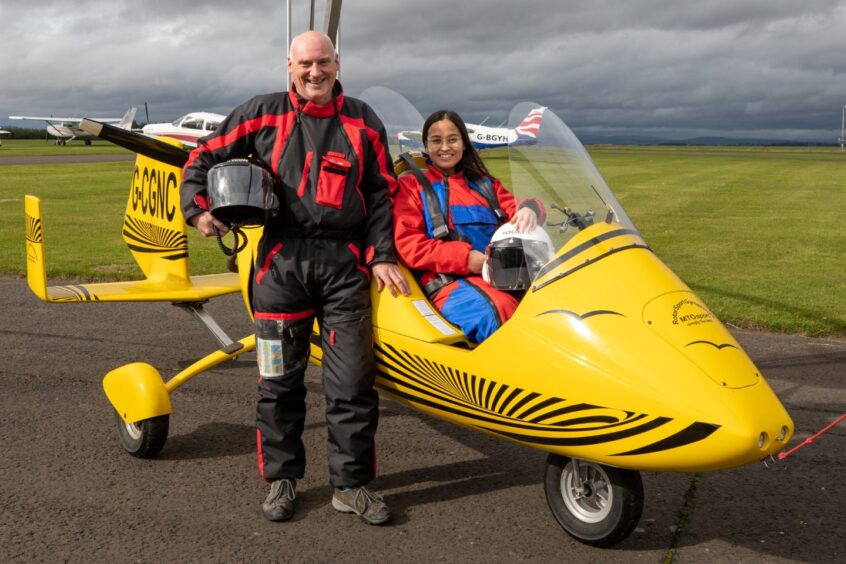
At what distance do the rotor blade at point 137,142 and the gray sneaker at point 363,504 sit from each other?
1.95m

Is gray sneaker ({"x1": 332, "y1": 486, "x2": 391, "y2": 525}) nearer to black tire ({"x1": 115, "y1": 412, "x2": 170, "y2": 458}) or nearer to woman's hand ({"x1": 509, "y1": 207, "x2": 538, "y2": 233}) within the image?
black tire ({"x1": 115, "y1": 412, "x2": 170, "y2": 458})

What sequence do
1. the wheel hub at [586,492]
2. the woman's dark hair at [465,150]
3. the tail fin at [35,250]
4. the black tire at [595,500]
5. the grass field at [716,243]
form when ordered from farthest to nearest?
→ the grass field at [716,243] → the tail fin at [35,250] → the woman's dark hair at [465,150] → the wheel hub at [586,492] → the black tire at [595,500]

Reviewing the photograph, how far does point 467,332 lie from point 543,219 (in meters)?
0.55

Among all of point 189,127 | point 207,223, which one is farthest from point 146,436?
point 189,127

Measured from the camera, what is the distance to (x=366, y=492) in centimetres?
351

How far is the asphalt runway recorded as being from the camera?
3.21 metres

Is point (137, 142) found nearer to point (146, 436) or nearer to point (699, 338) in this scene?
point (146, 436)

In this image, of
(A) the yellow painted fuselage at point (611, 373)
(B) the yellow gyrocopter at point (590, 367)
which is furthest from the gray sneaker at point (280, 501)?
(A) the yellow painted fuselage at point (611, 373)

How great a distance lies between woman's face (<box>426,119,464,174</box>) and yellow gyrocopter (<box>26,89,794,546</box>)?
35cm

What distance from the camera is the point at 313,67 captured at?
334 centimetres

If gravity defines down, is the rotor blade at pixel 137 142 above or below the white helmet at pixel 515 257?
A: above

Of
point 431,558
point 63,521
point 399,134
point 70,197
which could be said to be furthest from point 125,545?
point 70,197

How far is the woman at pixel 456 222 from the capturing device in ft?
11.1

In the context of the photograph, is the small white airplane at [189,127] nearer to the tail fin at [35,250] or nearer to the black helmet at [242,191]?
the tail fin at [35,250]
